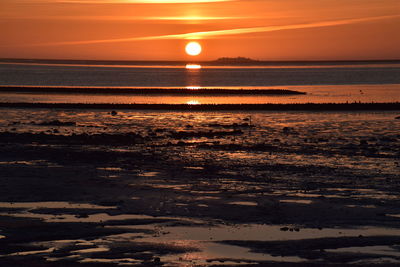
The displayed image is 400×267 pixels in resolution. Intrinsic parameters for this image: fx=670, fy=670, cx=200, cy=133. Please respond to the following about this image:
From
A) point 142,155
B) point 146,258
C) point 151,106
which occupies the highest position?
point 151,106

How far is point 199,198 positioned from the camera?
771 inches

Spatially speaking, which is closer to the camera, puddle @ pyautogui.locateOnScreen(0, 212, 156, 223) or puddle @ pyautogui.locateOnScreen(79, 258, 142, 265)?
puddle @ pyautogui.locateOnScreen(79, 258, 142, 265)

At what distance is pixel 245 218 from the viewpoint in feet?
55.4

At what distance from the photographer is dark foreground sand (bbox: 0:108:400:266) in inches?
541

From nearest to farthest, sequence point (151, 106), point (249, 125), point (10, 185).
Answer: point (10, 185) < point (249, 125) < point (151, 106)

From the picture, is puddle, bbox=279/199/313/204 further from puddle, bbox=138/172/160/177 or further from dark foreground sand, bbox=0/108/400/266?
puddle, bbox=138/172/160/177

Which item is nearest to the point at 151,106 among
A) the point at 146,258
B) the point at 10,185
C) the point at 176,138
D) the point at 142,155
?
the point at 176,138

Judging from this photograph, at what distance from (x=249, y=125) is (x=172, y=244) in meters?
31.7

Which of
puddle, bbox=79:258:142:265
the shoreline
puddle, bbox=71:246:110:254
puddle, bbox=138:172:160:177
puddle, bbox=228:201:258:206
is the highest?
the shoreline

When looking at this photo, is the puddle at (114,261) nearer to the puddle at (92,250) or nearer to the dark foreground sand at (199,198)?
the dark foreground sand at (199,198)

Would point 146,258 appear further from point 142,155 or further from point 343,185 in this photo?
point 142,155

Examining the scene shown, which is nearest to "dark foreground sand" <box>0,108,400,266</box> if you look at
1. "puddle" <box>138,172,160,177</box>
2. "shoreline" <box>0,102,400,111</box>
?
"puddle" <box>138,172,160,177</box>

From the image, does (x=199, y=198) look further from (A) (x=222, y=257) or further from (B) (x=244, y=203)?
(A) (x=222, y=257)

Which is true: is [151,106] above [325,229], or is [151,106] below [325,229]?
above
